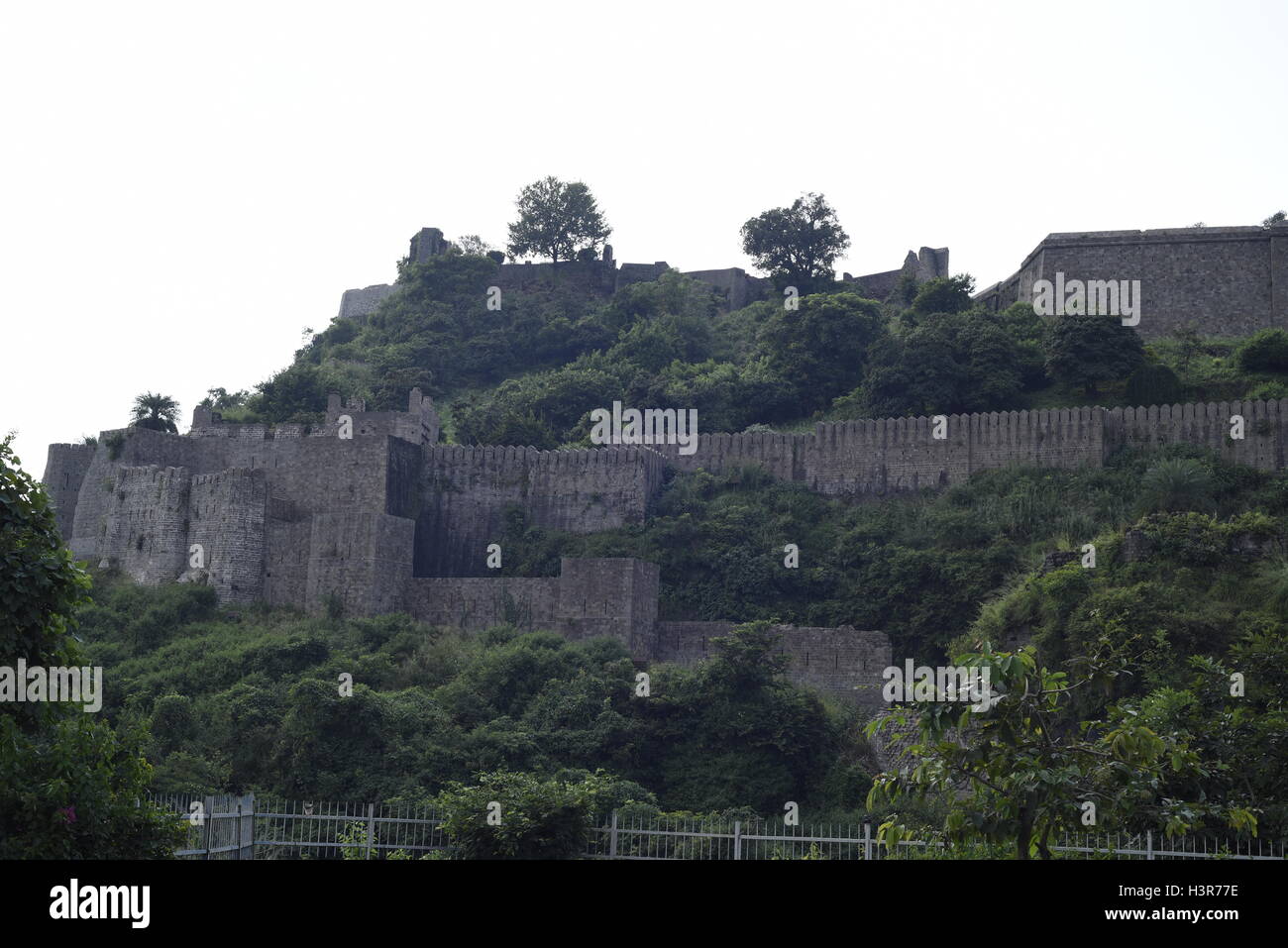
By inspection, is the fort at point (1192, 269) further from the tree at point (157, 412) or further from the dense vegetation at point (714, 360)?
the tree at point (157, 412)

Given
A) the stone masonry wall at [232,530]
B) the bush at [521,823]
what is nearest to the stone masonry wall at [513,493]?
the stone masonry wall at [232,530]

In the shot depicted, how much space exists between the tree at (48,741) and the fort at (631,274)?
4613cm

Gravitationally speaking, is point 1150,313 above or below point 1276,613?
above

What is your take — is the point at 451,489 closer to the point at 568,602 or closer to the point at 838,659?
the point at 568,602

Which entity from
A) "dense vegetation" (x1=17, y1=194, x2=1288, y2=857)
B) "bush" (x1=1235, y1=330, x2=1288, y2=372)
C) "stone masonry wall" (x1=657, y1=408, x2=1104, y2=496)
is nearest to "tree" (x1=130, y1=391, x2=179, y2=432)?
"dense vegetation" (x1=17, y1=194, x2=1288, y2=857)

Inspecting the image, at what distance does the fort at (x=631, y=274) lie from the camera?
56.4 metres

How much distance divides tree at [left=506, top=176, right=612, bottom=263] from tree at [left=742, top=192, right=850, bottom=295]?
21.6 ft

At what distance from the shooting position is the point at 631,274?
60625 millimetres

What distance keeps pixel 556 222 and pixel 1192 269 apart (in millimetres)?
25584

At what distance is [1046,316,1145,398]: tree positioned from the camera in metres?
39.3
